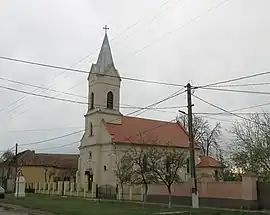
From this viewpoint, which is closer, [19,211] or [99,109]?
[19,211]

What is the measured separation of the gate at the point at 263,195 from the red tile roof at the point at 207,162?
3266 cm

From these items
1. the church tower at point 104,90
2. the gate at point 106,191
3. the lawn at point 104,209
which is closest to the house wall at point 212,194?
the lawn at point 104,209

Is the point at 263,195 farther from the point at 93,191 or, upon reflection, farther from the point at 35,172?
the point at 35,172

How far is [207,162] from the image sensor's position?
2694 inches

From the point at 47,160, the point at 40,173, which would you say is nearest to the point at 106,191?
the point at 40,173

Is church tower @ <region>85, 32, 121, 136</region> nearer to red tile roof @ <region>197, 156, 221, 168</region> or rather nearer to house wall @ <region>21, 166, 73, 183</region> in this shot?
red tile roof @ <region>197, 156, 221, 168</region>

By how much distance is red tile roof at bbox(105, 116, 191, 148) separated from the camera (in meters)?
67.6

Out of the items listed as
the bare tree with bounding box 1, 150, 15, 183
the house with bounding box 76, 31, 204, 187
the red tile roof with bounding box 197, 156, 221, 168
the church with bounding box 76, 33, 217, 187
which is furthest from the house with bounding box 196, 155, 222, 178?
Result: the bare tree with bounding box 1, 150, 15, 183

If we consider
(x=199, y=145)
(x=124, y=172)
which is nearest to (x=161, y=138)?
(x=199, y=145)

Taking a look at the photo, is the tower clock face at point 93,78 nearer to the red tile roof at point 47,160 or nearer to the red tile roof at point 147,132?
the red tile roof at point 147,132

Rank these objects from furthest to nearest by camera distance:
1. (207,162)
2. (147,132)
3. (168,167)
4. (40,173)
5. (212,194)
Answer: (40,173) → (147,132) → (207,162) → (168,167) → (212,194)

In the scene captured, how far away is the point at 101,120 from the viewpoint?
224ft

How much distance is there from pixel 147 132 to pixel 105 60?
1218 centimetres

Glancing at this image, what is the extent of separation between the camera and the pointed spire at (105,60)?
224ft
